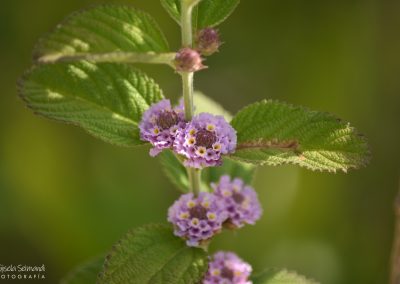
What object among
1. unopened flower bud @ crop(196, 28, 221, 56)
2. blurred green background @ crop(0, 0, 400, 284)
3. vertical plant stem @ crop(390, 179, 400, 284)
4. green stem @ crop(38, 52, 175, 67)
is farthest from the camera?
blurred green background @ crop(0, 0, 400, 284)

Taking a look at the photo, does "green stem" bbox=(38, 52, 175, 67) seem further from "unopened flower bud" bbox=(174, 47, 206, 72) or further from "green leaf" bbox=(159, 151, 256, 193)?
"green leaf" bbox=(159, 151, 256, 193)

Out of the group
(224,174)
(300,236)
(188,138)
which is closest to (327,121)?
(188,138)

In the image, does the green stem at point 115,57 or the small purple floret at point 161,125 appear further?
the small purple floret at point 161,125

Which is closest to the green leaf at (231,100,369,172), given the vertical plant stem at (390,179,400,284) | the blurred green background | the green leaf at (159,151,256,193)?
the green leaf at (159,151,256,193)

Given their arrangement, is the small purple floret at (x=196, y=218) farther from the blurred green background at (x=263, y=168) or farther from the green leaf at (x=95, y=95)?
the blurred green background at (x=263, y=168)

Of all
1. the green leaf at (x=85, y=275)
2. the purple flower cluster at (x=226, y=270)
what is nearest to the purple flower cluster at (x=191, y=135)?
the purple flower cluster at (x=226, y=270)

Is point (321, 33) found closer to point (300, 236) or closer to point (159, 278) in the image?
point (300, 236)
